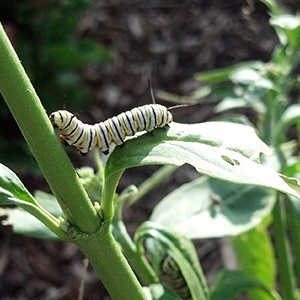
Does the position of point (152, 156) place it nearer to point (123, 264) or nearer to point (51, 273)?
point (123, 264)

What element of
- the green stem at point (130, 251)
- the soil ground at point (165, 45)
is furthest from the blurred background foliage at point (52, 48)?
the green stem at point (130, 251)

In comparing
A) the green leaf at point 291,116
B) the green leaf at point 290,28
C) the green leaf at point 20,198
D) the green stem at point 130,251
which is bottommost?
the green stem at point 130,251

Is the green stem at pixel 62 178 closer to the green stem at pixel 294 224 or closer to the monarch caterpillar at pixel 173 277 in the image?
the monarch caterpillar at pixel 173 277

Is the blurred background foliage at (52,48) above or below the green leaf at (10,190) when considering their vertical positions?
above

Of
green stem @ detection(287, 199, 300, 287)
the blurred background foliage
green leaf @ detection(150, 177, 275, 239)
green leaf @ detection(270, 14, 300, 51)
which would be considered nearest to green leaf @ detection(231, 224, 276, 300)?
green stem @ detection(287, 199, 300, 287)

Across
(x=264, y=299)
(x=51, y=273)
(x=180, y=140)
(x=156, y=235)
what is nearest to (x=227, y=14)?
(x=51, y=273)
